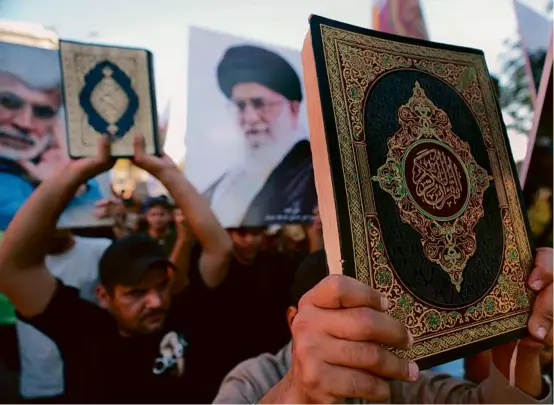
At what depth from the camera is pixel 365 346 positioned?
484 mm

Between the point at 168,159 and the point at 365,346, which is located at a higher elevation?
the point at 168,159

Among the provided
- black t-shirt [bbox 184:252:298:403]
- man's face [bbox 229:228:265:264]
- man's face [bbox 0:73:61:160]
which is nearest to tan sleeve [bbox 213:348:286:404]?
black t-shirt [bbox 184:252:298:403]

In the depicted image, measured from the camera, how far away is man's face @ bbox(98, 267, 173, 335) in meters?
1.12

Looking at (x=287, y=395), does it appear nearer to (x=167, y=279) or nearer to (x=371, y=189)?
(x=371, y=189)

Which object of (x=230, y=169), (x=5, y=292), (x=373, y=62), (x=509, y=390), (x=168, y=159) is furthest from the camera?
(x=230, y=169)

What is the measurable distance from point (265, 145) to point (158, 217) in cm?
38

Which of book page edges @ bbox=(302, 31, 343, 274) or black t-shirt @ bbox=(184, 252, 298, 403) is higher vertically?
book page edges @ bbox=(302, 31, 343, 274)

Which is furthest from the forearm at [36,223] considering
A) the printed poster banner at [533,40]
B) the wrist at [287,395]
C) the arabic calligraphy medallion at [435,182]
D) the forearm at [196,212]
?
the printed poster banner at [533,40]

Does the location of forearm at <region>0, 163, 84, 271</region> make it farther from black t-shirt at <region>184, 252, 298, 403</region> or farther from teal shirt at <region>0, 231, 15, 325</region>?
black t-shirt at <region>184, 252, 298, 403</region>

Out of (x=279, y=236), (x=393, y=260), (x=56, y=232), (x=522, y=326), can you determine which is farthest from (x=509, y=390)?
(x=56, y=232)

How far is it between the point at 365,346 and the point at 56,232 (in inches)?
32.8

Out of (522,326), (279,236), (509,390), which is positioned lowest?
(509,390)

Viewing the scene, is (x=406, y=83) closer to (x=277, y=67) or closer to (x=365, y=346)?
(x=365, y=346)

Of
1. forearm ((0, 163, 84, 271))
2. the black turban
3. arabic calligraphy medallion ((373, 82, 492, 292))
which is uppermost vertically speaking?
the black turban
